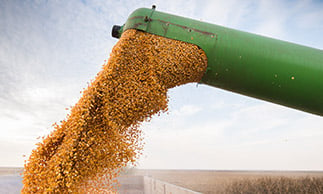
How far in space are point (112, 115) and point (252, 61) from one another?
2.31 m

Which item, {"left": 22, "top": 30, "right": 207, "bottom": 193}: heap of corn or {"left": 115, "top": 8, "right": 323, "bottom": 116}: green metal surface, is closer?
{"left": 22, "top": 30, "right": 207, "bottom": 193}: heap of corn

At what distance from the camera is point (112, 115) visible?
10.6 feet

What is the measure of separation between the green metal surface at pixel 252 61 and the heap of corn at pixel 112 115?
19 centimetres

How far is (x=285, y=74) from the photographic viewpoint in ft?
11.9

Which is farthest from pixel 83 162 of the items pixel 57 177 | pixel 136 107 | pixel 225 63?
pixel 225 63

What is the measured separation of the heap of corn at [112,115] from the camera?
3.00 metres

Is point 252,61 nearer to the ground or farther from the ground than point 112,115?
farther from the ground

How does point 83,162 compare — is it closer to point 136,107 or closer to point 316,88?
point 136,107

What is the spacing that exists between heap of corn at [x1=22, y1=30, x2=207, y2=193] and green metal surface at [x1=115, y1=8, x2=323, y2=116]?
190 millimetres

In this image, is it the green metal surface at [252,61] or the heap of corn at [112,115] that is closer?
the heap of corn at [112,115]

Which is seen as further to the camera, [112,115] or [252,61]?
[252,61]

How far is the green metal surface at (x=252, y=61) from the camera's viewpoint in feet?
11.8

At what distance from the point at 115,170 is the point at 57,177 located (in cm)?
80

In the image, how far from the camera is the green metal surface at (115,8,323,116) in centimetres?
360
